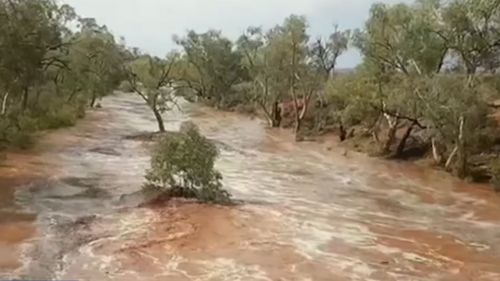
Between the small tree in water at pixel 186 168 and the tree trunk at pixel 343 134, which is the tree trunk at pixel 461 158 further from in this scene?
the tree trunk at pixel 343 134

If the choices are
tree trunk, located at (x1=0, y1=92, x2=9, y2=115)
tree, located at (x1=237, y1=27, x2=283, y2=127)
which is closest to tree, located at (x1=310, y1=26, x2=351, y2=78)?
tree, located at (x1=237, y1=27, x2=283, y2=127)

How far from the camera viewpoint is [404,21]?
118 feet

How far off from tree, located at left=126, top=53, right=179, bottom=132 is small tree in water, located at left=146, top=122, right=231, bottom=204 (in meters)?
21.7

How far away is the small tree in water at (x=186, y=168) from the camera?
67.1ft

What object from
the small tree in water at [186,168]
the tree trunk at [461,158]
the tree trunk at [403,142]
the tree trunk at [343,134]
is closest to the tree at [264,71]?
the tree trunk at [343,134]

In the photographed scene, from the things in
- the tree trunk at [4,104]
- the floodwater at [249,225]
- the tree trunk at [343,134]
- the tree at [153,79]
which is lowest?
the floodwater at [249,225]

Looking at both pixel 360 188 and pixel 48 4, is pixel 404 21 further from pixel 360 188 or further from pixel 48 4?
pixel 48 4

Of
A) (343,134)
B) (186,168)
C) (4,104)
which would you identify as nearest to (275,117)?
(343,134)

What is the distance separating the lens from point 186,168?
20453 mm

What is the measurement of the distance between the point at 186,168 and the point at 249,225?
3352 mm

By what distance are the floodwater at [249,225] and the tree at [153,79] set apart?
10.3 metres

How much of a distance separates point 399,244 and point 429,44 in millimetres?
19646

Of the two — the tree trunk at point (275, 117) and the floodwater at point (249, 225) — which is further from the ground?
the tree trunk at point (275, 117)

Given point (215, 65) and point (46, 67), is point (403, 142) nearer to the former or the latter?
point (46, 67)
